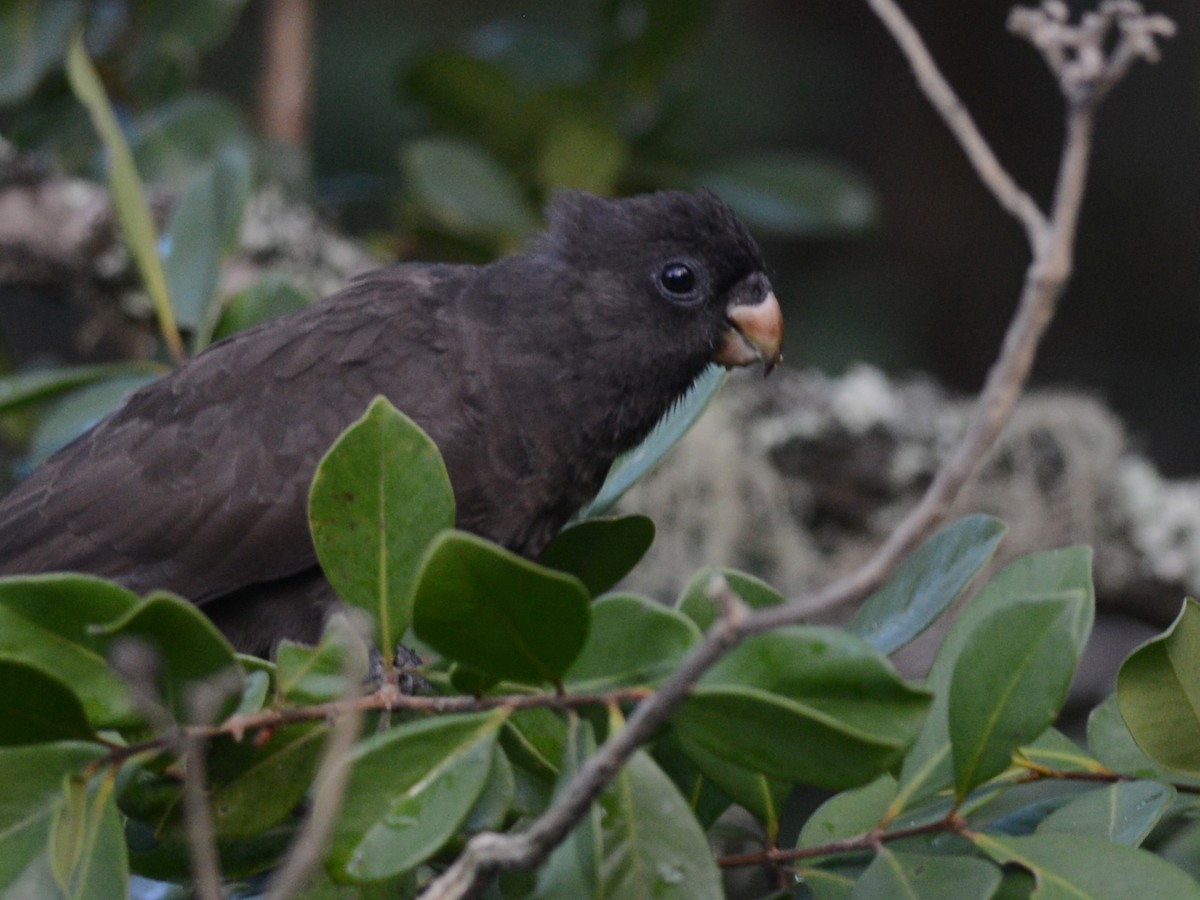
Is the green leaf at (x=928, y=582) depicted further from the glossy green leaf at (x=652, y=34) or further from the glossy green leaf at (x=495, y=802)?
the glossy green leaf at (x=652, y=34)

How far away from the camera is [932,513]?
1036mm

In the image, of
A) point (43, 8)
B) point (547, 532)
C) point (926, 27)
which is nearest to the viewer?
point (547, 532)

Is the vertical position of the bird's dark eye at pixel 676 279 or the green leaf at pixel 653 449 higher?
the bird's dark eye at pixel 676 279

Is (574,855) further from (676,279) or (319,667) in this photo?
(676,279)

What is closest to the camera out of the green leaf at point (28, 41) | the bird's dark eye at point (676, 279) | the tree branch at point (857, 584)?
the tree branch at point (857, 584)

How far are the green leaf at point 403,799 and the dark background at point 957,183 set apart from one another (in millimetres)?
4004

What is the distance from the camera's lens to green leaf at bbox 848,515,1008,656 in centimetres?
142

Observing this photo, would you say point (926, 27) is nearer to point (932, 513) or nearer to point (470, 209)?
point (470, 209)

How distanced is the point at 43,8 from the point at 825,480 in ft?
7.30

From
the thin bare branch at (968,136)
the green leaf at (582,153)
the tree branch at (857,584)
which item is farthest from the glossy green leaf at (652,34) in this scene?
the tree branch at (857,584)

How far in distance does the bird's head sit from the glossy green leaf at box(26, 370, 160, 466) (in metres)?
0.84

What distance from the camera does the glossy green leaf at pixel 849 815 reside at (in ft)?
4.83

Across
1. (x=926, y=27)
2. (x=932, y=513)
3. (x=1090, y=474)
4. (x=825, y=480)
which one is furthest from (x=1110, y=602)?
(x=932, y=513)

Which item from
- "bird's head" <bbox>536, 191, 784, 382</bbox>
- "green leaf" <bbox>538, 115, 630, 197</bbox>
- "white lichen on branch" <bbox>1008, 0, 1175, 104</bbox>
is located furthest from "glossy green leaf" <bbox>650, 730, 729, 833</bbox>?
"green leaf" <bbox>538, 115, 630, 197</bbox>
